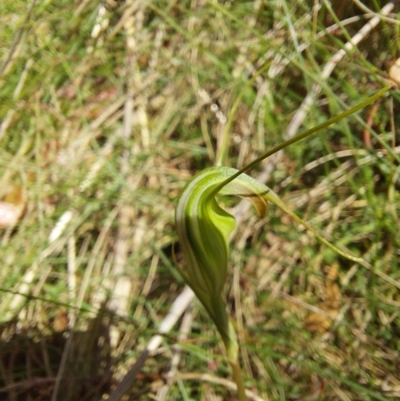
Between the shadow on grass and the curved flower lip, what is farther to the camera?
the shadow on grass

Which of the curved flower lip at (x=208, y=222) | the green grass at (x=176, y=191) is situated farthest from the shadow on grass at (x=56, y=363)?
Answer: the curved flower lip at (x=208, y=222)

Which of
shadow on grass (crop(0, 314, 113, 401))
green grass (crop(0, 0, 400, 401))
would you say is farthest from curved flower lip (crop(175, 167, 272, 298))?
shadow on grass (crop(0, 314, 113, 401))

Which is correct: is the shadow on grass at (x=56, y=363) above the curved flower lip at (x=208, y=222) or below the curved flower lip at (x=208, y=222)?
below

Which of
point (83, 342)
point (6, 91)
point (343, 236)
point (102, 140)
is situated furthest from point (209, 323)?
point (6, 91)

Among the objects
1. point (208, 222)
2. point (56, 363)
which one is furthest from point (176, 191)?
point (208, 222)

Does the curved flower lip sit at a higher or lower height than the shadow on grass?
higher

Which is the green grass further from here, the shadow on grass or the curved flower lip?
the curved flower lip

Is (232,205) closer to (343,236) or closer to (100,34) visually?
(343,236)

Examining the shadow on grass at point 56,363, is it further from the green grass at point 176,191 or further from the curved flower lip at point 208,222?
the curved flower lip at point 208,222
